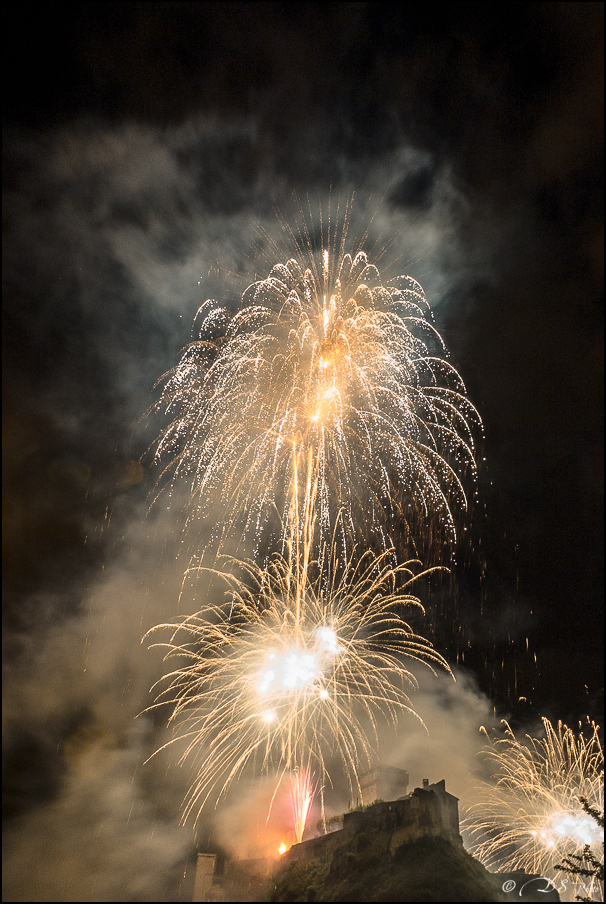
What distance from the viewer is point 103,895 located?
74.1 ft

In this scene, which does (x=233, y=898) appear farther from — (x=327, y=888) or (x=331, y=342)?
(x=331, y=342)

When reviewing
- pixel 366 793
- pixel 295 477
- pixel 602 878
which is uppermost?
pixel 295 477

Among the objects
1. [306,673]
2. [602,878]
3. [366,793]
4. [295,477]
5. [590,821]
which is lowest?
[602,878]

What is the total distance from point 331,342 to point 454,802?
27636mm

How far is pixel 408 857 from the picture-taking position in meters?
29.3

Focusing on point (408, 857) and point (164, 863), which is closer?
point (408, 857)

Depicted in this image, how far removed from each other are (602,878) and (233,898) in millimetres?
21940

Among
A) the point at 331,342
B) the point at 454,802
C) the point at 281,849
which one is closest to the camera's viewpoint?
the point at 331,342

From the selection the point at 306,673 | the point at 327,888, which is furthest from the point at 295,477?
the point at 327,888

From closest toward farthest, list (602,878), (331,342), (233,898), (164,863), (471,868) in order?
(331,342)
(602,878)
(471,868)
(233,898)
(164,863)

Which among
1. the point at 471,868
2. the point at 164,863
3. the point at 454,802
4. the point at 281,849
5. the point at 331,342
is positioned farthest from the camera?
the point at 281,849

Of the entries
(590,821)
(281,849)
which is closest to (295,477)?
(590,821)

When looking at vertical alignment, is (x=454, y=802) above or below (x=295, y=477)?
below

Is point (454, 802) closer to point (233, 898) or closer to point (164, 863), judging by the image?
point (233, 898)
